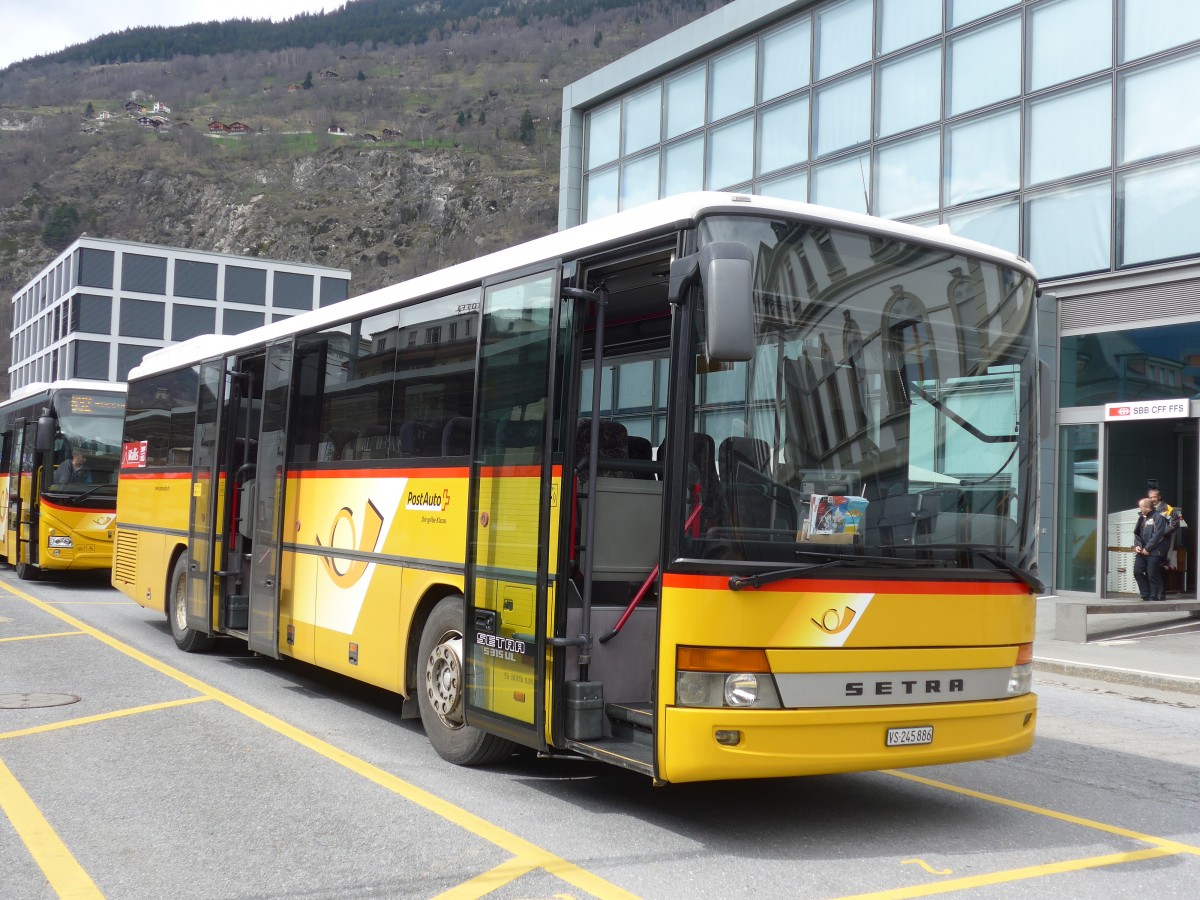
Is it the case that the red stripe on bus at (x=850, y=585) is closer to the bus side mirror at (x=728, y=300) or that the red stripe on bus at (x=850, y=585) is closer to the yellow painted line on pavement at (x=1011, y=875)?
the bus side mirror at (x=728, y=300)

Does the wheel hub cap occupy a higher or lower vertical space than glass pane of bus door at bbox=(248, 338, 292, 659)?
lower

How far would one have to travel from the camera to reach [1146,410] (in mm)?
19547

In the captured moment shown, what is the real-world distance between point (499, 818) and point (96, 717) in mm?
3764

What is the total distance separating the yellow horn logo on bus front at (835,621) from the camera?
572cm

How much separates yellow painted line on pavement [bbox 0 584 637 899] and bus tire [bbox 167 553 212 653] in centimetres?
117

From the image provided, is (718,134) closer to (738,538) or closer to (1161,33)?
(1161,33)

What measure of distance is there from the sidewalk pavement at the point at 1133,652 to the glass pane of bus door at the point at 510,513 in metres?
8.11

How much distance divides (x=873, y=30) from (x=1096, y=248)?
6683 mm

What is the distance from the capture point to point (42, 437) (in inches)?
756

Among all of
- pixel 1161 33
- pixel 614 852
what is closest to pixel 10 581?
pixel 614 852

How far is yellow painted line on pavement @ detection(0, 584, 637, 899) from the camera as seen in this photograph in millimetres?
5125

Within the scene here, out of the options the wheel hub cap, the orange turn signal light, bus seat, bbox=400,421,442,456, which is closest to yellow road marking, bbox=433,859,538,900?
the orange turn signal light

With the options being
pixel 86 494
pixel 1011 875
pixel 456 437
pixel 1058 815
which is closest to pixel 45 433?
pixel 86 494

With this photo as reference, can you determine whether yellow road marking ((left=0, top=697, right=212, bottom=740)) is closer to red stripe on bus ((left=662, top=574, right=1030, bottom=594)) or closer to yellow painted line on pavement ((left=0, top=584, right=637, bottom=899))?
yellow painted line on pavement ((left=0, top=584, right=637, bottom=899))
